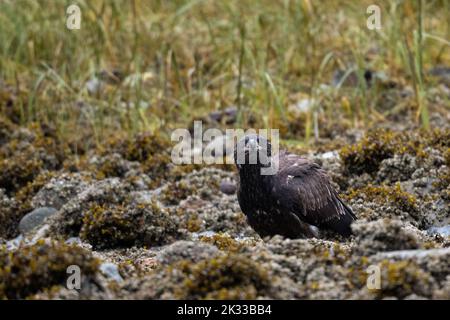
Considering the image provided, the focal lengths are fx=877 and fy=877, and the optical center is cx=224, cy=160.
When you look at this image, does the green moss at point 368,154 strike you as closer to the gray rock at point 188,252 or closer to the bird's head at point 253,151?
the bird's head at point 253,151

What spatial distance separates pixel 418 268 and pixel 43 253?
6.57ft

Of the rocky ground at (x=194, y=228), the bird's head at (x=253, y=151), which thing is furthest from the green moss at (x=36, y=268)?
the bird's head at (x=253, y=151)

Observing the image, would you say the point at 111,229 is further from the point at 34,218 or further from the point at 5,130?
the point at 5,130

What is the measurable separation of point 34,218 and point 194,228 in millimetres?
1526

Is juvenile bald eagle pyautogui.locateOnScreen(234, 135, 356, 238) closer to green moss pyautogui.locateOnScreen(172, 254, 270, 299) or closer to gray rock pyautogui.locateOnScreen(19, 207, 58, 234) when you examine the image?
green moss pyautogui.locateOnScreen(172, 254, 270, 299)

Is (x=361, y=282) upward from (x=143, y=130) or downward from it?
downward

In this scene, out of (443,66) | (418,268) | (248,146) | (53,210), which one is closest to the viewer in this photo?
(418,268)

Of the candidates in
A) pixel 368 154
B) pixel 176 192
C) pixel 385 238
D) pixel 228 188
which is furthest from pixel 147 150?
pixel 385 238

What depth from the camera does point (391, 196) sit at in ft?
23.5

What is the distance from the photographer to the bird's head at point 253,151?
656 cm

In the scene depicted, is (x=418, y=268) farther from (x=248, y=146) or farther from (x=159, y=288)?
(x=248, y=146)

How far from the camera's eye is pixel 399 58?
10.4m

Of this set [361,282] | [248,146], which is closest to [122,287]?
[361,282]

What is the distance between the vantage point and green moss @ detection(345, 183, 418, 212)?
7117 mm
